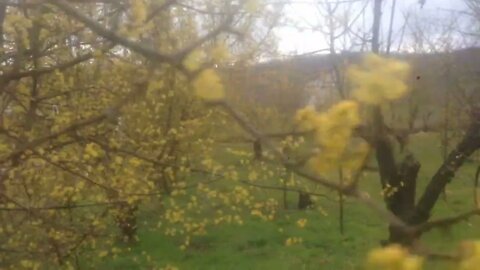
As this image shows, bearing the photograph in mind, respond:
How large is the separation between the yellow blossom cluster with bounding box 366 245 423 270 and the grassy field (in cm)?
792

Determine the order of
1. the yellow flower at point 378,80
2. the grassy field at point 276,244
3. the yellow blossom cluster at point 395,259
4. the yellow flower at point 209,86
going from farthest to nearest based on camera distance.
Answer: the grassy field at point 276,244 < the yellow flower at point 209,86 < the yellow flower at point 378,80 < the yellow blossom cluster at point 395,259

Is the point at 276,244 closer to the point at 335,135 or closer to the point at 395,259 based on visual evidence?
the point at 335,135

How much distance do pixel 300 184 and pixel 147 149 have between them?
1.50 metres

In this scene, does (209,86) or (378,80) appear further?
(209,86)

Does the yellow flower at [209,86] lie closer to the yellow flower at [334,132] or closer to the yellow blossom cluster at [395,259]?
the yellow flower at [334,132]

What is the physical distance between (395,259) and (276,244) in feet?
35.3

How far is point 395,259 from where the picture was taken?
110 centimetres

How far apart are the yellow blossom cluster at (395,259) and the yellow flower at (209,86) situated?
16.5 inches

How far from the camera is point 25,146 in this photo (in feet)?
8.38

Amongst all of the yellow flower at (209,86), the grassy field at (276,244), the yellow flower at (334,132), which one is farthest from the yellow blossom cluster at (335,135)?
the grassy field at (276,244)

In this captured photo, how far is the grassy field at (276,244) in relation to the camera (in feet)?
34.1

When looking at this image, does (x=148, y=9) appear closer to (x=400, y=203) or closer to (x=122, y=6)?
(x=122, y=6)

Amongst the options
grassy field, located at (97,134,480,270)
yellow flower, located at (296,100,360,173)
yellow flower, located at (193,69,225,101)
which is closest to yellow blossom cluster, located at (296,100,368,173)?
yellow flower, located at (296,100,360,173)

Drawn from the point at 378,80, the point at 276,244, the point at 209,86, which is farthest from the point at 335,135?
the point at 276,244
